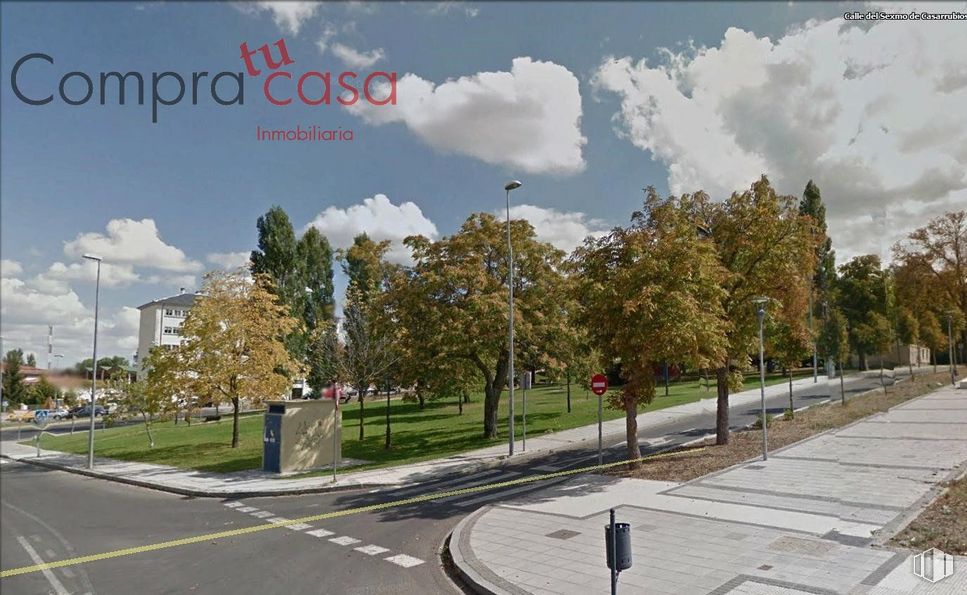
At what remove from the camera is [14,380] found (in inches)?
191

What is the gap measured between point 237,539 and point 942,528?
12.8 metres

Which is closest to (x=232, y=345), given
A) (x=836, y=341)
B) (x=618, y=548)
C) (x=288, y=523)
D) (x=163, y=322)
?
(x=163, y=322)

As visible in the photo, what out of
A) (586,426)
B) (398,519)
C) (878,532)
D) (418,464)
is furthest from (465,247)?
(878,532)

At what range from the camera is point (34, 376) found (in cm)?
485

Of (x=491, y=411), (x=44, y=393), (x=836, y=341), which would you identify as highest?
(x=836, y=341)

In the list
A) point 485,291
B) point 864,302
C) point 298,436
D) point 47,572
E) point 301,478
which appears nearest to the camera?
point 47,572

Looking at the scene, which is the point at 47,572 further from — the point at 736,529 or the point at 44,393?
the point at 736,529

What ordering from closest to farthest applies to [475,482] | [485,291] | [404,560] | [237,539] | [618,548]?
[618,548]
[404,560]
[237,539]
[475,482]
[485,291]

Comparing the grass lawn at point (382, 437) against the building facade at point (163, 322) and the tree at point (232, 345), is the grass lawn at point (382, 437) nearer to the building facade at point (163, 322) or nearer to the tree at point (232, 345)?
the tree at point (232, 345)

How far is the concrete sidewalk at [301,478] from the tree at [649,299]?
6.12 metres

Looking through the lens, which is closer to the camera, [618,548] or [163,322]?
[618,548]

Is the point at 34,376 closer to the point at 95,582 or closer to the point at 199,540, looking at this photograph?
the point at 95,582

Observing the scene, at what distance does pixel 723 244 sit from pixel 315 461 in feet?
53.7

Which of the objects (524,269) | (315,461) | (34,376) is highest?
(524,269)
